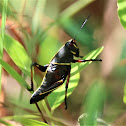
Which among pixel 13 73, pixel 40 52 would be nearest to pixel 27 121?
pixel 13 73

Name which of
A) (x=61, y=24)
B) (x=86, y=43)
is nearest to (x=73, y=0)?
(x=61, y=24)

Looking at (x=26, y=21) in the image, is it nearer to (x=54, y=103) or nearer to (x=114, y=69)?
(x=114, y=69)

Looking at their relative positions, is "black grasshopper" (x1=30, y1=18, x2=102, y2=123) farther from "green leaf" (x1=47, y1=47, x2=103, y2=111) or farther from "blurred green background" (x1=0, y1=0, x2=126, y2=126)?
"blurred green background" (x1=0, y1=0, x2=126, y2=126)

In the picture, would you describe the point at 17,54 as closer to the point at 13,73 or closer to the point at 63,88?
the point at 13,73

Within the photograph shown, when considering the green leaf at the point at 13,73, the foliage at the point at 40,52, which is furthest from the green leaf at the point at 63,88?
the green leaf at the point at 13,73

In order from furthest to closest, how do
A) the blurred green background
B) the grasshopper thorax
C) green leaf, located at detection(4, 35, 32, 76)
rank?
the blurred green background → the grasshopper thorax → green leaf, located at detection(4, 35, 32, 76)

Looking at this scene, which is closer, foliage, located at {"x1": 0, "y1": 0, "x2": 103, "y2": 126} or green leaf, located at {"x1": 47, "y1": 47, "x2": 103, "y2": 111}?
foliage, located at {"x1": 0, "y1": 0, "x2": 103, "y2": 126}

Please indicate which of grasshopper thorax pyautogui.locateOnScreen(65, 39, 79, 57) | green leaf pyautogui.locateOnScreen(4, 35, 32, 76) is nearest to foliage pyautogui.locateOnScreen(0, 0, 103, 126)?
green leaf pyautogui.locateOnScreen(4, 35, 32, 76)

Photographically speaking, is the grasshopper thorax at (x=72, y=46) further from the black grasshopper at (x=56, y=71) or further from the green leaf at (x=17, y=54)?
the green leaf at (x=17, y=54)
